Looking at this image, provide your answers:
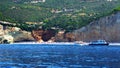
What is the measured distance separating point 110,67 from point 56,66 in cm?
885

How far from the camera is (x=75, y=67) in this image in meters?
74.9

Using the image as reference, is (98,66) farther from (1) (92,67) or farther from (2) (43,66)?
(2) (43,66)

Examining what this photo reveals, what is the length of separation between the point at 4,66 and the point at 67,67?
10229mm

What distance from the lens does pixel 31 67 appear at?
7394cm

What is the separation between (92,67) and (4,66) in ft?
46.0

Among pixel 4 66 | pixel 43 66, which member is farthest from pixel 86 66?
pixel 4 66

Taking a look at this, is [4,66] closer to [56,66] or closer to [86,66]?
[56,66]

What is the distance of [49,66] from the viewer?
76.8m

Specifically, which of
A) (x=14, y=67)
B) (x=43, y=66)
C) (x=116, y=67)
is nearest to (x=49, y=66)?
(x=43, y=66)

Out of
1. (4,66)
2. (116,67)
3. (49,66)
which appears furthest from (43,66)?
(116,67)

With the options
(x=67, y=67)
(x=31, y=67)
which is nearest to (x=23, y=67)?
(x=31, y=67)

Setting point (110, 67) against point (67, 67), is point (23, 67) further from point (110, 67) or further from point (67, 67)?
point (110, 67)

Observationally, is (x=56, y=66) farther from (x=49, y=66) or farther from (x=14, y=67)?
(x=14, y=67)

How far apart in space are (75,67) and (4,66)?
11.4 m
